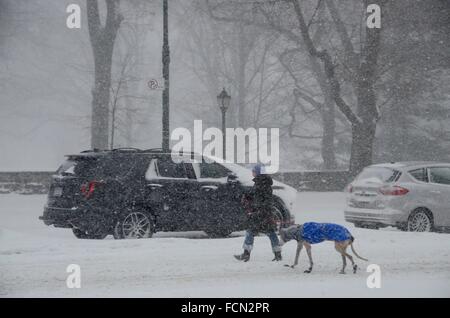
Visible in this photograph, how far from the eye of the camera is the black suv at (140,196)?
41.0 feet

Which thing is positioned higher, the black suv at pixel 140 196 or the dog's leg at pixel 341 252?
the black suv at pixel 140 196

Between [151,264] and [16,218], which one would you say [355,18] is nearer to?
[16,218]

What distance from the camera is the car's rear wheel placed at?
1431 centimetres

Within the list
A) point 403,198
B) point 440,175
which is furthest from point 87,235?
point 440,175

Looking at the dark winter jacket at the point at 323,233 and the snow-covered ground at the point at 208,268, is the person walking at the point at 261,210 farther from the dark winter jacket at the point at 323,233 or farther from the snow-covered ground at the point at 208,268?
the dark winter jacket at the point at 323,233

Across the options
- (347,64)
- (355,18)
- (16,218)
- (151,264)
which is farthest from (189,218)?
(355,18)

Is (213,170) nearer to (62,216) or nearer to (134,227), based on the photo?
(134,227)

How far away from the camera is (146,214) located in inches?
506

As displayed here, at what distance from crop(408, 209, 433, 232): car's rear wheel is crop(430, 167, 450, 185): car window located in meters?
0.82

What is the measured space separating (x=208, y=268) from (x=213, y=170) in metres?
3.75

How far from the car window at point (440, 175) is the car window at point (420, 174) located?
A: 0.49 ft

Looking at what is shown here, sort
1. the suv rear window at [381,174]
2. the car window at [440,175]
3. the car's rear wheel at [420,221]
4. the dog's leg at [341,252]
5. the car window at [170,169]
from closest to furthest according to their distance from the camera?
the dog's leg at [341,252], the car window at [170,169], the car's rear wheel at [420,221], the suv rear window at [381,174], the car window at [440,175]

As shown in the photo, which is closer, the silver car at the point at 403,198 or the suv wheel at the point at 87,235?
the suv wheel at the point at 87,235

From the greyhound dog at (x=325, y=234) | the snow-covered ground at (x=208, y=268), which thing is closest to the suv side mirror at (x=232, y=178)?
the snow-covered ground at (x=208, y=268)
